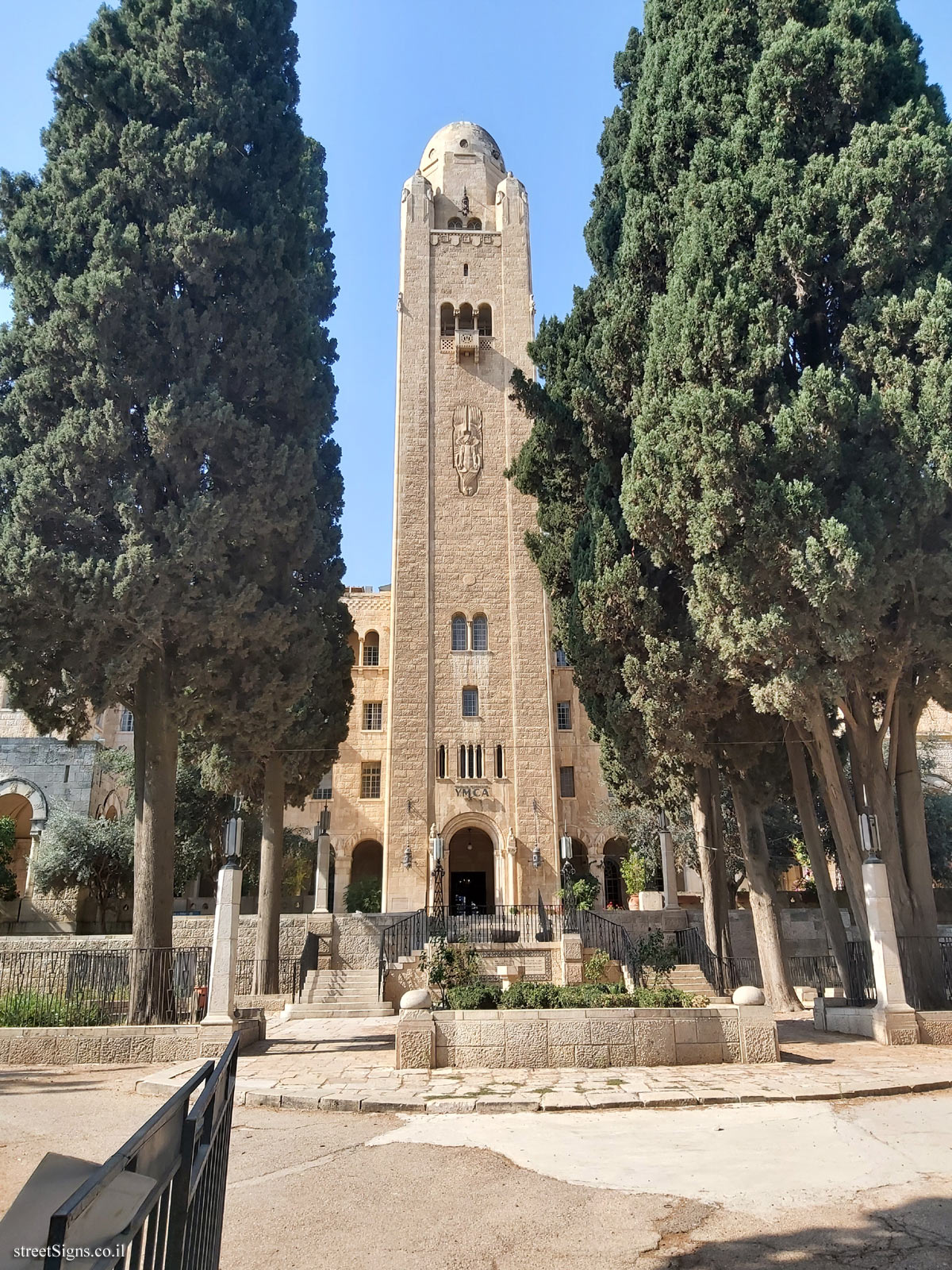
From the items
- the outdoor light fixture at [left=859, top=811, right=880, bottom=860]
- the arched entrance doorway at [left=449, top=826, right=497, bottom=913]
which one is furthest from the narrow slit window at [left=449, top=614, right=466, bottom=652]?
the outdoor light fixture at [left=859, top=811, right=880, bottom=860]

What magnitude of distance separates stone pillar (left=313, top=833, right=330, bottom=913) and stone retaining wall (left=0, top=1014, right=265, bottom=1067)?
433 inches

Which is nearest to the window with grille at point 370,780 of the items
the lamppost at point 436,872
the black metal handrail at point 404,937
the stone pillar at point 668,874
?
the lamppost at point 436,872

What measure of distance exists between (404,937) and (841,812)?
1061 centimetres

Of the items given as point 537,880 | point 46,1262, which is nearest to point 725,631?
point 46,1262

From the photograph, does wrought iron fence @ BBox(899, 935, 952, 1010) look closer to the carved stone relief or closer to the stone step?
the stone step

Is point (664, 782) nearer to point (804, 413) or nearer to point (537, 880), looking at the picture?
point (804, 413)

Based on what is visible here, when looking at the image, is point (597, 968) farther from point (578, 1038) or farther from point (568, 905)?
point (578, 1038)

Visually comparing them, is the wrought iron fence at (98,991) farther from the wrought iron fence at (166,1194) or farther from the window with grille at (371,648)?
the window with grille at (371,648)

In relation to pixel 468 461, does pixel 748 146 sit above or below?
below

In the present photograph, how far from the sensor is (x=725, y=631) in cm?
1099

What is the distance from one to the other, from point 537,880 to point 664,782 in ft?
39.2

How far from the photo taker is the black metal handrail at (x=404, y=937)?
1869 cm

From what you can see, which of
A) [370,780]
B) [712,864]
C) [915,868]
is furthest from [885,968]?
[370,780]

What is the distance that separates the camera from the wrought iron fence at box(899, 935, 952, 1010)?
11305 mm
